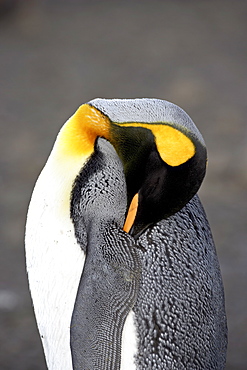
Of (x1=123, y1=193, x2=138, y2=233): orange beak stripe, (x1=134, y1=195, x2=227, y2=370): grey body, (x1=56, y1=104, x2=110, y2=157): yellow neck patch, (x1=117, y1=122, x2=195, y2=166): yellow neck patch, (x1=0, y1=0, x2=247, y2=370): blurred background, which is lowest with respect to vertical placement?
(x1=134, y1=195, x2=227, y2=370): grey body

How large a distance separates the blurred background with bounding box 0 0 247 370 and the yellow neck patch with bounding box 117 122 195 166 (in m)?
1.61

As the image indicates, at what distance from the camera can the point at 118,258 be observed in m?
1.69

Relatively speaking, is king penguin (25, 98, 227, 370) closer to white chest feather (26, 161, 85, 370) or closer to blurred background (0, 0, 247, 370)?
white chest feather (26, 161, 85, 370)

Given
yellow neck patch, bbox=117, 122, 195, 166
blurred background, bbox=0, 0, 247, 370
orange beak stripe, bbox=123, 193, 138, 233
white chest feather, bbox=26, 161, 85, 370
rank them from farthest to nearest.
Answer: blurred background, bbox=0, 0, 247, 370, white chest feather, bbox=26, 161, 85, 370, orange beak stripe, bbox=123, 193, 138, 233, yellow neck patch, bbox=117, 122, 195, 166

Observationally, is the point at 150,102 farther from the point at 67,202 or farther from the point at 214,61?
the point at 214,61

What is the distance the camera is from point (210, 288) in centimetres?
179

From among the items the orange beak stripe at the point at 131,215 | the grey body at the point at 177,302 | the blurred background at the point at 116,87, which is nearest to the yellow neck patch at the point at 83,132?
the orange beak stripe at the point at 131,215

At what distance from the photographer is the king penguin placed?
1.63 metres

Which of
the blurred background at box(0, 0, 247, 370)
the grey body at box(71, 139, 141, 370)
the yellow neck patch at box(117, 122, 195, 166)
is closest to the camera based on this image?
the yellow neck patch at box(117, 122, 195, 166)

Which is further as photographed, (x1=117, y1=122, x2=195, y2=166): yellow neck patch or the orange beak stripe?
the orange beak stripe

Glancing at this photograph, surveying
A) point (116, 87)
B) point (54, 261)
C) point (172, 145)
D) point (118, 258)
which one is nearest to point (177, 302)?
point (118, 258)

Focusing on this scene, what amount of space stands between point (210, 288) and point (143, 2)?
5154 mm

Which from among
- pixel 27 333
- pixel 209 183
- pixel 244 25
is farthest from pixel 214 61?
pixel 27 333

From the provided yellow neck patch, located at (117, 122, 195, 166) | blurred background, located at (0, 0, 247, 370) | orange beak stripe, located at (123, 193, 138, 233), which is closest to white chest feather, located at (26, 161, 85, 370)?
orange beak stripe, located at (123, 193, 138, 233)
